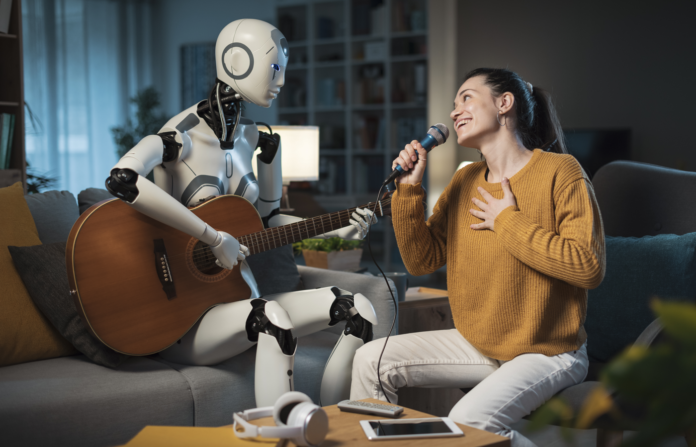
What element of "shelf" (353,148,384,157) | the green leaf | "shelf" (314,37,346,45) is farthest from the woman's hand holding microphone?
"shelf" (314,37,346,45)

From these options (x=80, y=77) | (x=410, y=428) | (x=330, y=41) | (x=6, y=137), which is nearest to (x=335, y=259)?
(x=410, y=428)

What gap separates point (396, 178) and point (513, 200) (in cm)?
31

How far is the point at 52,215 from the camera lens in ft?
5.95

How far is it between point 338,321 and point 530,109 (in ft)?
2.39

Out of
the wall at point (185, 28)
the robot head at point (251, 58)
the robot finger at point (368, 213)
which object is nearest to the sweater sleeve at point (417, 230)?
the robot finger at point (368, 213)

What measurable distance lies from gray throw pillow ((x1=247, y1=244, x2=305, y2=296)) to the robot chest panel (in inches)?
13.2

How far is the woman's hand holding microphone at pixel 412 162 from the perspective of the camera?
1.44 m

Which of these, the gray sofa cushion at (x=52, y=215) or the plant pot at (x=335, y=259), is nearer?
the gray sofa cushion at (x=52, y=215)

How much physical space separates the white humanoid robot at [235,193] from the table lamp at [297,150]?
61 centimetres

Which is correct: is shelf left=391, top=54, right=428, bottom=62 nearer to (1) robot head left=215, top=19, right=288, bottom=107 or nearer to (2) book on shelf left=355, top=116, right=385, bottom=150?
(2) book on shelf left=355, top=116, right=385, bottom=150

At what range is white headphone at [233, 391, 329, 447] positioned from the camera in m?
0.91

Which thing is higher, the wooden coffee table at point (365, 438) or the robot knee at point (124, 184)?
the robot knee at point (124, 184)

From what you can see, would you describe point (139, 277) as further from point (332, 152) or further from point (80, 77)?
point (80, 77)

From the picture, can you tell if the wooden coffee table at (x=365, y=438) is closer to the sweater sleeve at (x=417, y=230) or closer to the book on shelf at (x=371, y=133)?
the sweater sleeve at (x=417, y=230)
